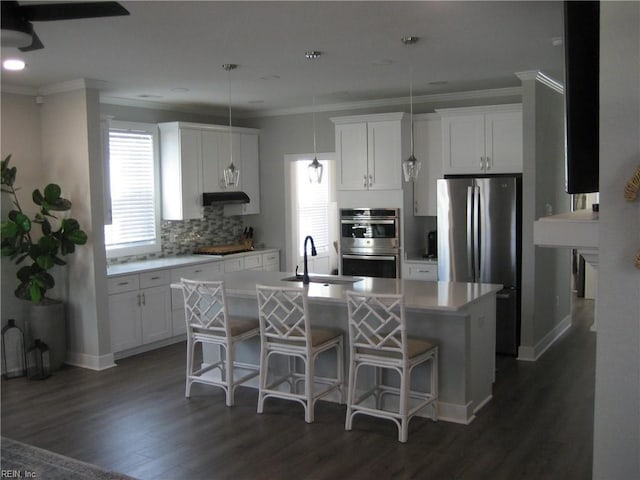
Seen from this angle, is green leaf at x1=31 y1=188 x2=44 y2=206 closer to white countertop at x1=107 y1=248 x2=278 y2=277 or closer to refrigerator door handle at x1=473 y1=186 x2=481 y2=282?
white countertop at x1=107 y1=248 x2=278 y2=277

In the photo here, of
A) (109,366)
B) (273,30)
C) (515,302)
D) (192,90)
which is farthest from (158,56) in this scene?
(515,302)

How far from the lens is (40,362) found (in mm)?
5695

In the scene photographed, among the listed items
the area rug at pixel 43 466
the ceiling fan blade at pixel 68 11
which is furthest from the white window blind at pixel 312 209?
the ceiling fan blade at pixel 68 11

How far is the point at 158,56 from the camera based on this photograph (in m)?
4.67

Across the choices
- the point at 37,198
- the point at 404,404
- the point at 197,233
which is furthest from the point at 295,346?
the point at 197,233

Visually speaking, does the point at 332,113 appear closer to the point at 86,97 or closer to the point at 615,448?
the point at 86,97

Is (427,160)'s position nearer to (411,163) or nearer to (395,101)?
(395,101)

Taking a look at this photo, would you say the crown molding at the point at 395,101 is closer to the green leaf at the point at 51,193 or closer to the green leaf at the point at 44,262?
the green leaf at the point at 51,193

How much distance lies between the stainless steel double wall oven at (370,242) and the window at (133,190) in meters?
2.22

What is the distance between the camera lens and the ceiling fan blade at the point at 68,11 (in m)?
2.65

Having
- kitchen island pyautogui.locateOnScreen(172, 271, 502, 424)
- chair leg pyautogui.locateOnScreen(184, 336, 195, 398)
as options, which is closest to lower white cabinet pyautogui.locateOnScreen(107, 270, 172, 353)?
chair leg pyautogui.locateOnScreen(184, 336, 195, 398)

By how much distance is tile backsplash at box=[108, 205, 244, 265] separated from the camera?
7468 millimetres

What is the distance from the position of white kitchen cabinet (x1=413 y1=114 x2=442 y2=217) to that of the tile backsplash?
2.67 meters

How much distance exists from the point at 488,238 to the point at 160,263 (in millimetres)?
3519
